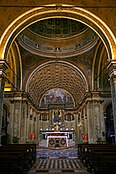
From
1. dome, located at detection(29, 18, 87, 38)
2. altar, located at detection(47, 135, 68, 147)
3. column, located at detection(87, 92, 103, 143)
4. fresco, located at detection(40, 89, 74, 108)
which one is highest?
dome, located at detection(29, 18, 87, 38)

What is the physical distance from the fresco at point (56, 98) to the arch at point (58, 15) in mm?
19218

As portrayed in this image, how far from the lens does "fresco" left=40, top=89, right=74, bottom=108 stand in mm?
29672

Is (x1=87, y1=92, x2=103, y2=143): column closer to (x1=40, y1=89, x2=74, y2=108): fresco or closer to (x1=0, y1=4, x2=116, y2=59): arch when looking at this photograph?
(x1=0, y1=4, x2=116, y2=59): arch

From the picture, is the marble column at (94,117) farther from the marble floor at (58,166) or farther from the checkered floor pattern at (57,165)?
the checkered floor pattern at (57,165)

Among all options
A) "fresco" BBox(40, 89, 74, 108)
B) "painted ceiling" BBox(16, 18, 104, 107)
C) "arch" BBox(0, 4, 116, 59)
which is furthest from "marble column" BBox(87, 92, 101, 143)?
"fresco" BBox(40, 89, 74, 108)

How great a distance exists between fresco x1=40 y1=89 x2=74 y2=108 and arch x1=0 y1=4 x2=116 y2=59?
19.2 metres

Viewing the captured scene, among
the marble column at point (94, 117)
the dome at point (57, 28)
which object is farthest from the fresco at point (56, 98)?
the marble column at point (94, 117)

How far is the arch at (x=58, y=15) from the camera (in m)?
10.1

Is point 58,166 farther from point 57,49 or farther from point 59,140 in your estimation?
point 57,49

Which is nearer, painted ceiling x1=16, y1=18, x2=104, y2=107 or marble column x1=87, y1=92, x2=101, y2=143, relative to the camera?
marble column x1=87, y1=92, x2=101, y2=143

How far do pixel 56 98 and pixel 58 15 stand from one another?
19.9m

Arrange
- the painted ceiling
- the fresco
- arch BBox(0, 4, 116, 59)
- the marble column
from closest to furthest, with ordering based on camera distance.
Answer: arch BBox(0, 4, 116, 59)
the marble column
the painted ceiling
the fresco

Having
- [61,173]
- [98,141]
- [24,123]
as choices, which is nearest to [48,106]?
[24,123]

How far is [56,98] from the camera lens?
30.0 m
